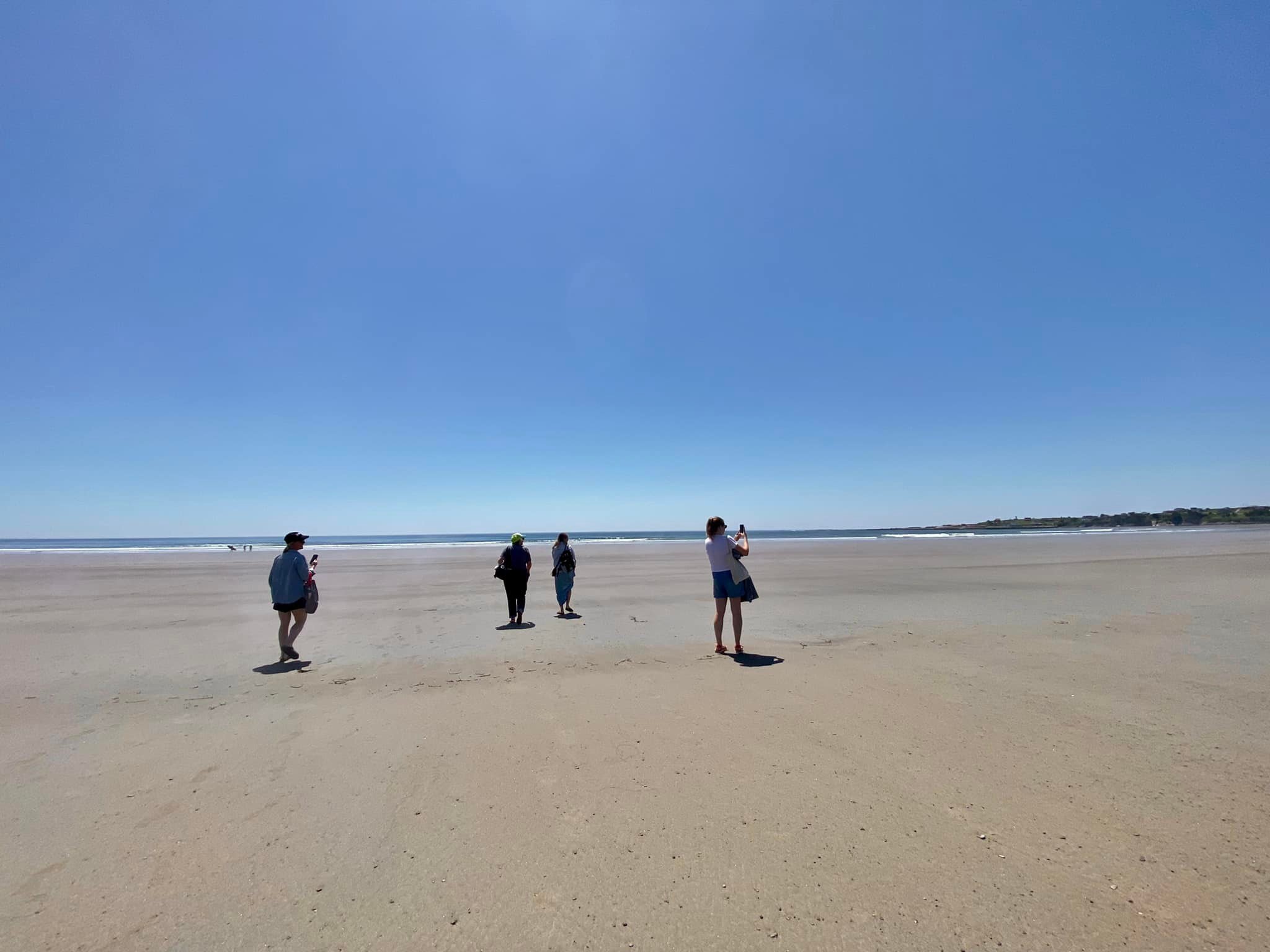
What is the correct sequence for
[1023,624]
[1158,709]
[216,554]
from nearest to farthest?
1. [1158,709]
2. [1023,624]
3. [216,554]

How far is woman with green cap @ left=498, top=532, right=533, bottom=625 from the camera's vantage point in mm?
10961

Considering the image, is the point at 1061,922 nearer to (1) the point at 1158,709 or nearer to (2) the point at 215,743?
(1) the point at 1158,709

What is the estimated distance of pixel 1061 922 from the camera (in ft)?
8.46

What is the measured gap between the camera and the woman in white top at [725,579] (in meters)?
8.01

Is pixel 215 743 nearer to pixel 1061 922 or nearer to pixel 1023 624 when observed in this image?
pixel 1061 922

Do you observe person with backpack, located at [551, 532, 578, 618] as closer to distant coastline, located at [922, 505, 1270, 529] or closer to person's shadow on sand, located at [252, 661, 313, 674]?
person's shadow on sand, located at [252, 661, 313, 674]

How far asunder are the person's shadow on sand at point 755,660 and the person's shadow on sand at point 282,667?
6180mm

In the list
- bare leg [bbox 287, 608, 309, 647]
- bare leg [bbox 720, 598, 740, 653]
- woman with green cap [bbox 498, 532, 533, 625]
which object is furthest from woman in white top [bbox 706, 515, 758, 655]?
bare leg [bbox 287, 608, 309, 647]

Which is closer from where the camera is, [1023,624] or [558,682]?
[558,682]

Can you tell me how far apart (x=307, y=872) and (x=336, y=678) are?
452cm

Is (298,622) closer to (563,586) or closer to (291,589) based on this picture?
(291,589)

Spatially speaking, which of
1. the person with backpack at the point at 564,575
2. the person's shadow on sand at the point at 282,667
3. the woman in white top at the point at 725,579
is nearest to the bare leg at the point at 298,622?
the person's shadow on sand at the point at 282,667

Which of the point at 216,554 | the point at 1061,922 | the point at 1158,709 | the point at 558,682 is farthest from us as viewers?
the point at 216,554

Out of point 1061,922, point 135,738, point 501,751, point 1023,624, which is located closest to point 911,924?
point 1061,922
